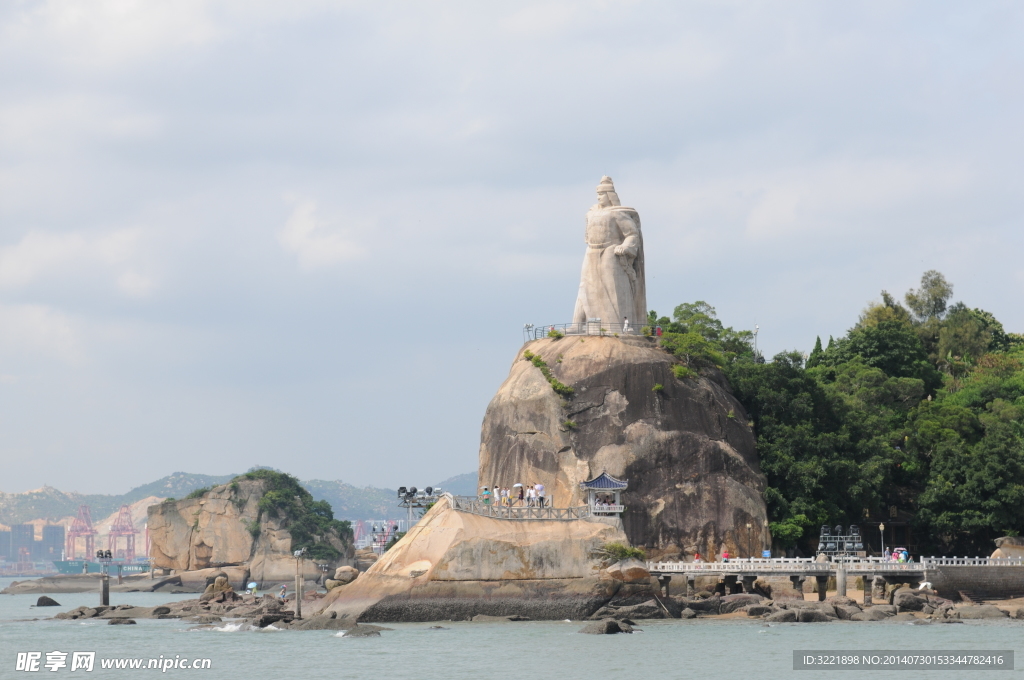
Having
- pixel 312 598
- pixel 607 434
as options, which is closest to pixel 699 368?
pixel 607 434

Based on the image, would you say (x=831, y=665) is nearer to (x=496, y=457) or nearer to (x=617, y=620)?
(x=617, y=620)

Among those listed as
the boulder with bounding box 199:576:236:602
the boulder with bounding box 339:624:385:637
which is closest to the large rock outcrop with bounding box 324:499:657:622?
the boulder with bounding box 339:624:385:637

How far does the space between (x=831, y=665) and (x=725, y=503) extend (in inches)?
922

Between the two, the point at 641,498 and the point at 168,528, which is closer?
the point at 641,498

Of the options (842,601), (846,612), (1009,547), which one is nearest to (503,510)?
(842,601)

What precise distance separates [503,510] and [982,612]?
18.8m

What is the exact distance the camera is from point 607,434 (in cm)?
6488

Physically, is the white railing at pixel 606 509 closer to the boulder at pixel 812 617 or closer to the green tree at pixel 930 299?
the boulder at pixel 812 617

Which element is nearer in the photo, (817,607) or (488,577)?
(817,607)

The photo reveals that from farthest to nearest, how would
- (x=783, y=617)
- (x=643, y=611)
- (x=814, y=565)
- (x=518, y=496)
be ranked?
(x=518, y=496)
(x=814, y=565)
(x=643, y=611)
(x=783, y=617)

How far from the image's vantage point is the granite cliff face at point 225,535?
11381 cm

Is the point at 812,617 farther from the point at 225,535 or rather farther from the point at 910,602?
the point at 225,535

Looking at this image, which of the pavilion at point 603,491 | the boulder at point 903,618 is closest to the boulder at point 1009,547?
the boulder at point 903,618

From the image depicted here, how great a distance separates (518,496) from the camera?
6178cm
